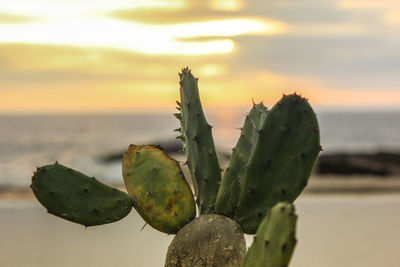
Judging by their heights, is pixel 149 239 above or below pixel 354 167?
above

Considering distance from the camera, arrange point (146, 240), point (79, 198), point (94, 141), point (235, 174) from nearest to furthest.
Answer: point (235, 174) → point (79, 198) → point (146, 240) → point (94, 141)

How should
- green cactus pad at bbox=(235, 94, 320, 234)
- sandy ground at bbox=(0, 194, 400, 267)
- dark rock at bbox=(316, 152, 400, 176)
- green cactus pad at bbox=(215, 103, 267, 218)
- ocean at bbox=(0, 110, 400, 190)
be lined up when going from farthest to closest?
ocean at bbox=(0, 110, 400, 190) < dark rock at bbox=(316, 152, 400, 176) < sandy ground at bbox=(0, 194, 400, 267) < green cactus pad at bbox=(215, 103, 267, 218) < green cactus pad at bbox=(235, 94, 320, 234)

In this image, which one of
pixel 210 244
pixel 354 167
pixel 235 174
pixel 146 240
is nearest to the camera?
pixel 210 244

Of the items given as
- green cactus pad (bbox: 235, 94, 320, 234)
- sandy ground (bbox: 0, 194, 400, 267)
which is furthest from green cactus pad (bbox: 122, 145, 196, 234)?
sandy ground (bbox: 0, 194, 400, 267)

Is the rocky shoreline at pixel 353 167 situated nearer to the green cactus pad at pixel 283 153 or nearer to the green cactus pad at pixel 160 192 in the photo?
the green cactus pad at pixel 160 192

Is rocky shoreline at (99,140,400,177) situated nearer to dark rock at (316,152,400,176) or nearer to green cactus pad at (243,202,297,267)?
dark rock at (316,152,400,176)

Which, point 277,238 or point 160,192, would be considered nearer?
point 277,238

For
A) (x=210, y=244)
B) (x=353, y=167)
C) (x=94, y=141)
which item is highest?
(x=210, y=244)

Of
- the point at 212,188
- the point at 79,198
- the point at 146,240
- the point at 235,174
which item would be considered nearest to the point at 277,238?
the point at 235,174

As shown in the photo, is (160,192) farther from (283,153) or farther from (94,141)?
(94,141)
